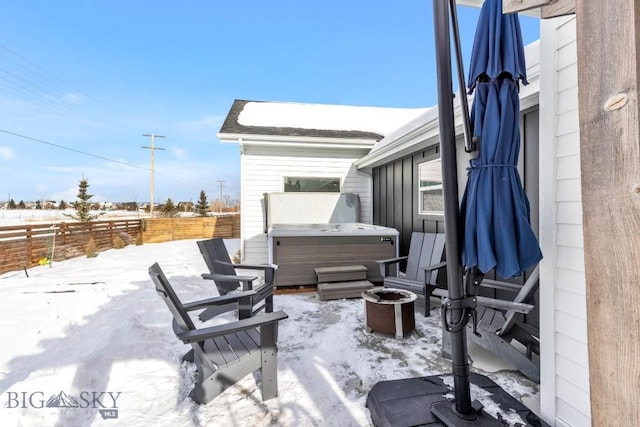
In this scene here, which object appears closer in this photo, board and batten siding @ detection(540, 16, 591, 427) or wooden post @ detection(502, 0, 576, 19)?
wooden post @ detection(502, 0, 576, 19)

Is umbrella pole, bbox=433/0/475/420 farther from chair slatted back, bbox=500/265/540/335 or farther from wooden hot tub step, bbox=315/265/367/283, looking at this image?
wooden hot tub step, bbox=315/265/367/283

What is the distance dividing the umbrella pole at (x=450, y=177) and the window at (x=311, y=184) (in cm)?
534

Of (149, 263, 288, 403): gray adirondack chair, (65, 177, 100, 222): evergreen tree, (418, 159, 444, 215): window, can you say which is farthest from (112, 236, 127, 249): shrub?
(418, 159, 444, 215): window

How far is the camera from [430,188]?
4.45 m

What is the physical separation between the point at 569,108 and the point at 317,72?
13688 millimetres

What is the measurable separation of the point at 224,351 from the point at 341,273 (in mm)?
2564

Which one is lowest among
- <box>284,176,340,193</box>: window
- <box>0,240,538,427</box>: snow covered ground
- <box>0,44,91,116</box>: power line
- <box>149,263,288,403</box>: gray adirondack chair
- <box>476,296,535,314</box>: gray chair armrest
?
<box>0,240,538,427</box>: snow covered ground

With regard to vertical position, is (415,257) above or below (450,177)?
below

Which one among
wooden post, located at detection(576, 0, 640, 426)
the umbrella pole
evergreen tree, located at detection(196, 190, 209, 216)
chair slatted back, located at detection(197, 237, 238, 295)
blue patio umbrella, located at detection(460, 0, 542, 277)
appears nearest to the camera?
wooden post, located at detection(576, 0, 640, 426)

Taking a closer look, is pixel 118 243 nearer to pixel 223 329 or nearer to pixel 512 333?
pixel 223 329

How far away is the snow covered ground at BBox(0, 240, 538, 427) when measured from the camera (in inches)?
71.7

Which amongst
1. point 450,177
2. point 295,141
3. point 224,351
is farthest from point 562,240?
point 295,141

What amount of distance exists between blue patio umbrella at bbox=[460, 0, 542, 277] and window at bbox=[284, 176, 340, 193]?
5.25 m

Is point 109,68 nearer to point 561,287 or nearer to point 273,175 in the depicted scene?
point 273,175
